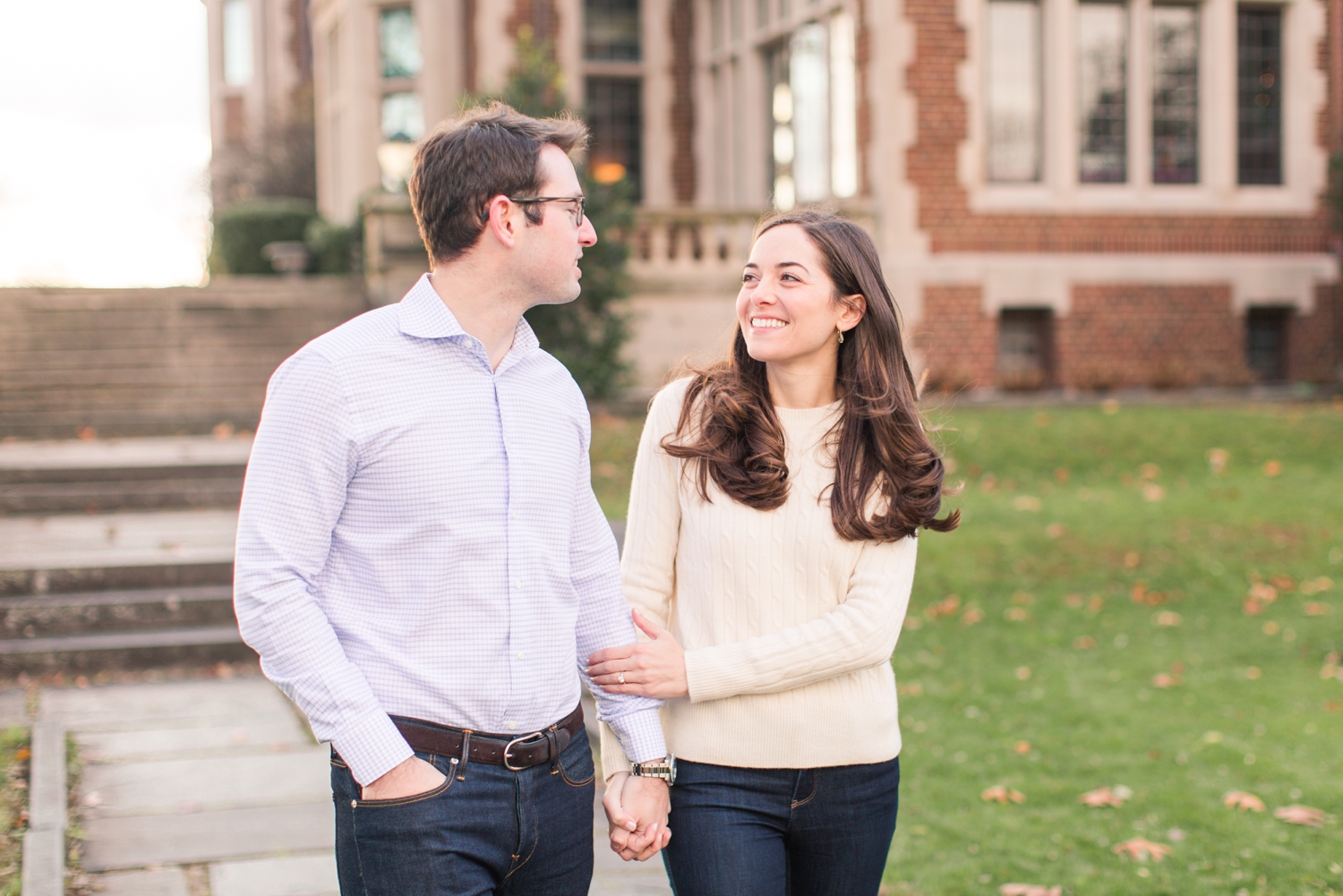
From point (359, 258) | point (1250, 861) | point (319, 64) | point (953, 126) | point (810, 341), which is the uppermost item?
point (319, 64)

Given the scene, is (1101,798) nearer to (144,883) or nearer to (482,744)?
(144,883)

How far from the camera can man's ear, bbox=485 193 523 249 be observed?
86.8 inches

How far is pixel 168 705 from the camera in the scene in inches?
255

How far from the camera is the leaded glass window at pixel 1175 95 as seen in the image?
55.1 ft

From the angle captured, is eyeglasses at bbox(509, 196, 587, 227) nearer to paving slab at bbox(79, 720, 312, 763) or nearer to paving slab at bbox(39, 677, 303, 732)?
paving slab at bbox(79, 720, 312, 763)

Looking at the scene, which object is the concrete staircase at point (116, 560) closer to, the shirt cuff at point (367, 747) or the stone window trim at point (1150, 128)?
the shirt cuff at point (367, 747)

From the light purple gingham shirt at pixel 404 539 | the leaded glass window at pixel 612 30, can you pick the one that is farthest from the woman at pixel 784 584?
the leaded glass window at pixel 612 30

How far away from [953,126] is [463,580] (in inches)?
574

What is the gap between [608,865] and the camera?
4.30 m

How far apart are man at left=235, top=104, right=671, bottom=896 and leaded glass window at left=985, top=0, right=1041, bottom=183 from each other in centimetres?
1489

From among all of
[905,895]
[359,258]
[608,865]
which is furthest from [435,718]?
[359,258]

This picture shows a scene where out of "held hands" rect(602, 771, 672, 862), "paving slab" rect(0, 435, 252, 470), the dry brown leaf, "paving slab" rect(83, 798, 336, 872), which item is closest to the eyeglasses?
"held hands" rect(602, 771, 672, 862)

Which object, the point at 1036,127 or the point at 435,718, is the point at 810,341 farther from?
the point at 1036,127

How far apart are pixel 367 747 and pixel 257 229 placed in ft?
76.7
